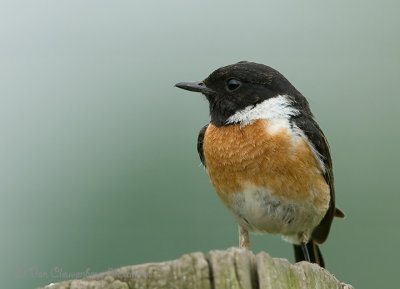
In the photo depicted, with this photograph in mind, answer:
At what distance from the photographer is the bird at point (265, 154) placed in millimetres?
5094

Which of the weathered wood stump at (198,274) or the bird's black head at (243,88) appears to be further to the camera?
the bird's black head at (243,88)

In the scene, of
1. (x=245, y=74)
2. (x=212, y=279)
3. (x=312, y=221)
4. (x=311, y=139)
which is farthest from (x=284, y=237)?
(x=212, y=279)

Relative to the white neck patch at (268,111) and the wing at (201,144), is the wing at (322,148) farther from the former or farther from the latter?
the wing at (201,144)

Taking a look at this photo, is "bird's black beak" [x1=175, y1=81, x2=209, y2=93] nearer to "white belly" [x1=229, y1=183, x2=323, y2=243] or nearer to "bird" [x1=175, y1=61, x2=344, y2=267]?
"bird" [x1=175, y1=61, x2=344, y2=267]

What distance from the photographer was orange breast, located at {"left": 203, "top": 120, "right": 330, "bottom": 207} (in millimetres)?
5062

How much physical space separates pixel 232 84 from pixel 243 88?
0.09 meters

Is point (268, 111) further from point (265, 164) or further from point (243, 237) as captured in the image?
point (243, 237)

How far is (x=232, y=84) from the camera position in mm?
5594

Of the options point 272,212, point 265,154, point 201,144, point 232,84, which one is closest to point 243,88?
point 232,84

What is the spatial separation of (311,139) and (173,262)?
301 cm

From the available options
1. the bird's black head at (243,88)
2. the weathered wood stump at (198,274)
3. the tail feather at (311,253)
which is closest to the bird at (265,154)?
the bird's black head at (243,88)

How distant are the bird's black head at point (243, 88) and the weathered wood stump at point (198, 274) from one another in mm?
3019

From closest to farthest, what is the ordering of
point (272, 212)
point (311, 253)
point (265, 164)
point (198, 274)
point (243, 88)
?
1. point (198, 274)
2. point (265, 164)
3. point (272, 212)
4. point (243, 88)
5. point (311, 253)

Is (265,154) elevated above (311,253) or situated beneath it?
elevated above
